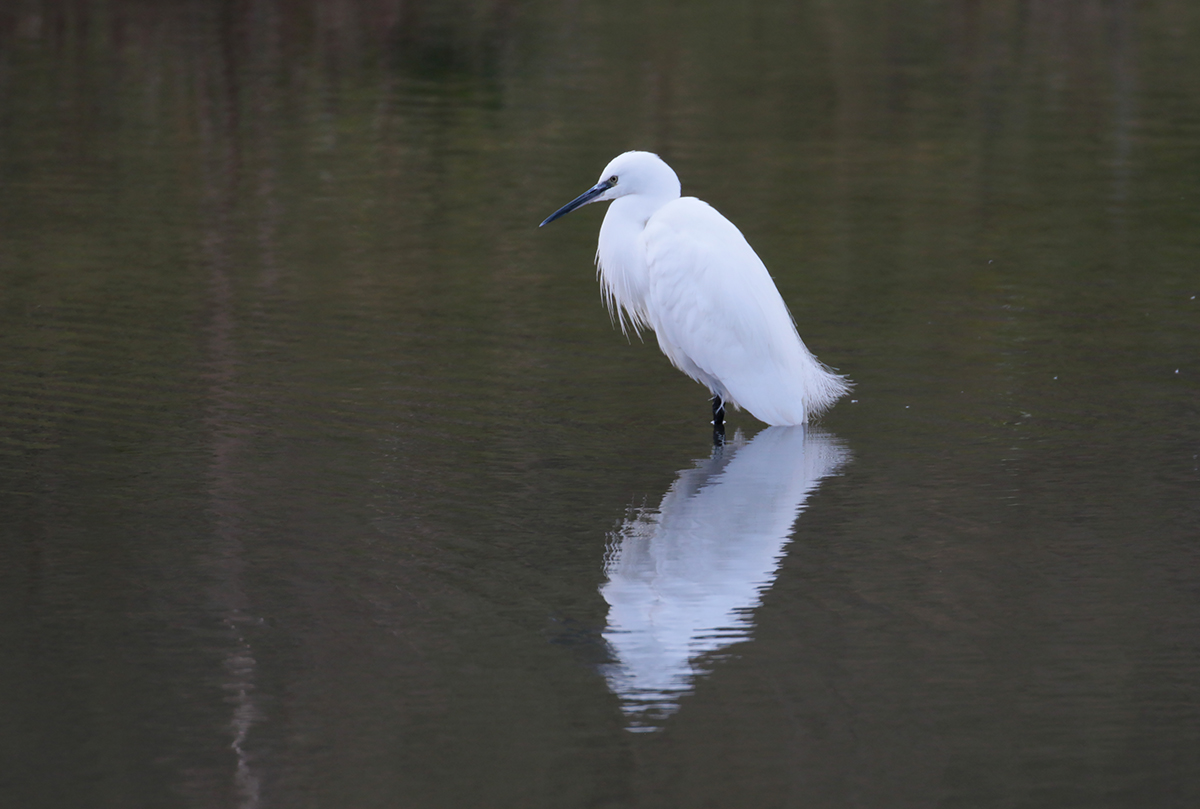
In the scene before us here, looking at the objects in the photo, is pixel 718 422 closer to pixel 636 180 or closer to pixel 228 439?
pixel 636 180

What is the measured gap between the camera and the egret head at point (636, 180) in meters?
5.37

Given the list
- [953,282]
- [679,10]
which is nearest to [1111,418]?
[953,282]

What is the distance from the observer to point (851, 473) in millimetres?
4660

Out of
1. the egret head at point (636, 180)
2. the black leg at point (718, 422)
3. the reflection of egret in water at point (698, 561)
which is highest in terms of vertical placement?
the egret head at point (636, 180)

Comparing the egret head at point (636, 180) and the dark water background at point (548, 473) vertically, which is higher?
the egret head at point (636, 180)

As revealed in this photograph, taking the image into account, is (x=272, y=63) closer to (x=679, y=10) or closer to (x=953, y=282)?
(x=679, y=10)

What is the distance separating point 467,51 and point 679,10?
12.3 ft

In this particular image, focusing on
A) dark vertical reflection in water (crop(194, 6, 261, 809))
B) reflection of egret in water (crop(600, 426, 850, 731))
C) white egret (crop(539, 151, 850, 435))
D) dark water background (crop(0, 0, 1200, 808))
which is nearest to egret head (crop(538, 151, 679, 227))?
white egret (crop(539, 151, 850, 435))

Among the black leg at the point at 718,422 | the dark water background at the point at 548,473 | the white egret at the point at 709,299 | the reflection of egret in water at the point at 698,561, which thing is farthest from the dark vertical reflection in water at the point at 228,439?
the black leg at the point at 718,422

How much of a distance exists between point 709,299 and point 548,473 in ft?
3.24

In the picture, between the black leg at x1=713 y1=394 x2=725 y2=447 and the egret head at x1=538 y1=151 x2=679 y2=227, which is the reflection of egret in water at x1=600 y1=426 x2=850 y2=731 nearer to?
the black leg at x1=713 y1=394 x2=725 y2=447

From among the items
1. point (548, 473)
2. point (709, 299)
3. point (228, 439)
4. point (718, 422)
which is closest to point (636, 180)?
point (709, 299)

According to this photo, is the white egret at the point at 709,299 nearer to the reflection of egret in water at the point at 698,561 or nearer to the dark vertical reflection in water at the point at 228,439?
the reflection of egret in water at the point at 698,561

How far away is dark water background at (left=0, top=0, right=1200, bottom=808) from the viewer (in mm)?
2992
